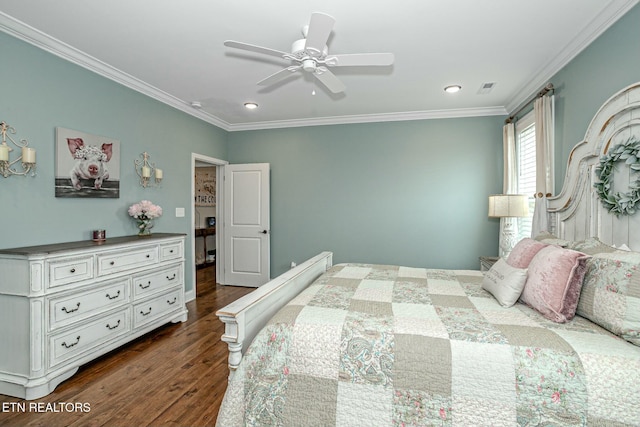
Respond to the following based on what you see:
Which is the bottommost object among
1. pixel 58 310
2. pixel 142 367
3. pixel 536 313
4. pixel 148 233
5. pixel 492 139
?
pixel 142 367

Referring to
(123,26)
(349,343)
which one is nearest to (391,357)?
(349,343)

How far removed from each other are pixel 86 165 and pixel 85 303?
1.25 m

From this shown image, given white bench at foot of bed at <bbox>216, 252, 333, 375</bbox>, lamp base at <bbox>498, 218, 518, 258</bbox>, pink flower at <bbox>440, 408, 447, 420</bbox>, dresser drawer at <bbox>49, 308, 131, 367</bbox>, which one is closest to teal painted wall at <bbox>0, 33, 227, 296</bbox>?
dresser drawer at <bbox>49, 308, 131, 367</bbox>

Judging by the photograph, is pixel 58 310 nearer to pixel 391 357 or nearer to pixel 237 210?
pixel 391 357

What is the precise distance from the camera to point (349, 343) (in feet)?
4.61

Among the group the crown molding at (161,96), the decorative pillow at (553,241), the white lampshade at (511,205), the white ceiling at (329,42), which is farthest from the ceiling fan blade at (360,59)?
the crown molding at (161,96)

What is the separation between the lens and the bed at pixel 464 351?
1.21 m

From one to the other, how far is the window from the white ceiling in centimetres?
33

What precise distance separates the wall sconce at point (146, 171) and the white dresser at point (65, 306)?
2.79ft

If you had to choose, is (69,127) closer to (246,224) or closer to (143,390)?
(143,390)

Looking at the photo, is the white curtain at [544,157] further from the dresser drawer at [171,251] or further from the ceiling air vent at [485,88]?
the dresser drawer at [171,251]

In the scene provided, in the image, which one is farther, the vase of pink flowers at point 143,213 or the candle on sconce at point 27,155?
the vase of pink flowers at point 143,213

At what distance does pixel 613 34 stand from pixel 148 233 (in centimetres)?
435

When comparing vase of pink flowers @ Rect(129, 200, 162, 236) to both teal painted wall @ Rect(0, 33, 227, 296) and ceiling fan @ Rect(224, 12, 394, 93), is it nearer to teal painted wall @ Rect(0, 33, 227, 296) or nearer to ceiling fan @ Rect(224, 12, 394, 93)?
teal painted wall @ Rect(0, 33, 227, 296)
